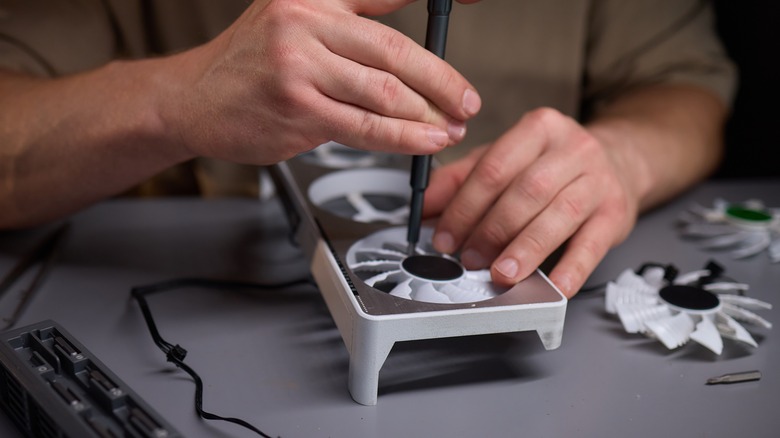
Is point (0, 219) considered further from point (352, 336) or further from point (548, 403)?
point (548, 403)

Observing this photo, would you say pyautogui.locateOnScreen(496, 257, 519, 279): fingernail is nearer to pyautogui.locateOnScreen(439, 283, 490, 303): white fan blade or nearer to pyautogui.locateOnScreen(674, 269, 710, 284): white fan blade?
pyautogui.locateOnScreen(439, 283, 490, 303): white fan blade

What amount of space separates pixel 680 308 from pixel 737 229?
1.57 feet

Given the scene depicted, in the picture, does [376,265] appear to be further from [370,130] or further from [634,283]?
[634,283]

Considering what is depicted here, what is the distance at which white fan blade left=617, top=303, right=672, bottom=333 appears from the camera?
3.89 ft

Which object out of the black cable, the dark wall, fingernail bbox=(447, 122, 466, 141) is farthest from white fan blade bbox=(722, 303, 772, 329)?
the dark wall

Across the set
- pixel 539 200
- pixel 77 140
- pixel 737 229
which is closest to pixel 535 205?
pixel 539 200

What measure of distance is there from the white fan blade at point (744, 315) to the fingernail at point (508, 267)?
0.40m

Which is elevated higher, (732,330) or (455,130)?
(455,130)

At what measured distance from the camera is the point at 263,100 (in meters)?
1.04

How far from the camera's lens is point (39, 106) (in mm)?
1354

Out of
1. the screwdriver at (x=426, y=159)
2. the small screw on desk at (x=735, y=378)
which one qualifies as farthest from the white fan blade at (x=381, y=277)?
the small screw on desk at (x=735, y=378)

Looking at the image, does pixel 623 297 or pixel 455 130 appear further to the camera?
pixel 623 297

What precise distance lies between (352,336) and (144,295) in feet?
1.49

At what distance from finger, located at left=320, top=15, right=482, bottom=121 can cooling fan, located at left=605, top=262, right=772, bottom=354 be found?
0.45 m
